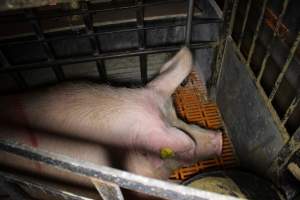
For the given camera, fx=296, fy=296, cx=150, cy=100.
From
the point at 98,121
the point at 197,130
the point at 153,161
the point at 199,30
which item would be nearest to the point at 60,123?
the point at 98,121

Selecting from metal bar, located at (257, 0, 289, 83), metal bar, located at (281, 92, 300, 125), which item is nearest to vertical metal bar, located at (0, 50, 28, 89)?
metal bar, located at (257, 0, 289, 83)

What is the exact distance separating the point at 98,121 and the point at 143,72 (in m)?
1.12

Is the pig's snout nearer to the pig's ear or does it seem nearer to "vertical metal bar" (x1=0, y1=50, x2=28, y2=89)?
the pig's ear

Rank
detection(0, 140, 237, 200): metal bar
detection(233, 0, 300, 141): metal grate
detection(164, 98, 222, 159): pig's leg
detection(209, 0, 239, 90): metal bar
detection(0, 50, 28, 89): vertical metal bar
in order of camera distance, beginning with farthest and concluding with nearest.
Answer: detection(0, 50, 28, 89): vertical metal bar < detection(209, 0, 239, 90): metal bar < detection(164, 98, 222, 159): pig's leg < detection(233, 0, 300, 141): metal grate < detection(0, 140, 237, 200): metal bar

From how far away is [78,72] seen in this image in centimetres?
303

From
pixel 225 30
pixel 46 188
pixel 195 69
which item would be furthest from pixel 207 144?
pixel 195 69

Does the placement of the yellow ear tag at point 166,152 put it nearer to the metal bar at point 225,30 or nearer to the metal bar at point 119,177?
the metal bar at point 119,177

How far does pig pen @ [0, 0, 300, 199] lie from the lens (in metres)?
1.23

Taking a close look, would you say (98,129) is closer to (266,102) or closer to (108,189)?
(108,189)

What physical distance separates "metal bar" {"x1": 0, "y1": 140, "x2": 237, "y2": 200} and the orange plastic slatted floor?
176cm

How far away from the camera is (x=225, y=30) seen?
2.32m

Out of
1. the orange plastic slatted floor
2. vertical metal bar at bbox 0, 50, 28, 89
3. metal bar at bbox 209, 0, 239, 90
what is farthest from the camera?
the orange plastic slatted floor

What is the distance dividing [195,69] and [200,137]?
60.1 inches

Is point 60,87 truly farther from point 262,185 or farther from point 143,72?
point 262,185
